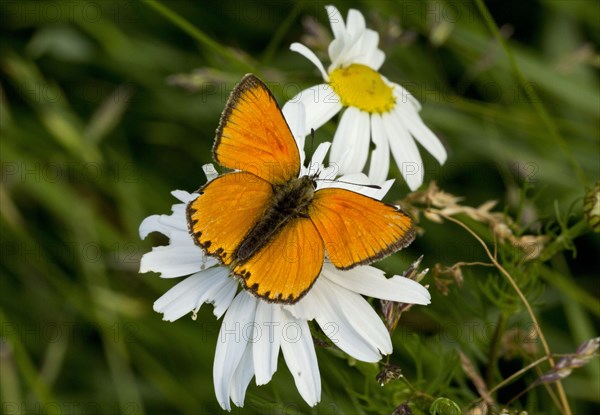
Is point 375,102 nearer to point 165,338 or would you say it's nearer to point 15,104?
point 165,338

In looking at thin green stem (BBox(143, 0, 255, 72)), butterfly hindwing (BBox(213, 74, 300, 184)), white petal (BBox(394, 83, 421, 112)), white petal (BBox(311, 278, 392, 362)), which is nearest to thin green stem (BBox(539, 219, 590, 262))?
white petal (BBox(311, 278, 392, 362))

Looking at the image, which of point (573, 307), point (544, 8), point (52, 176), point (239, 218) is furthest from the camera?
point (544, 8)

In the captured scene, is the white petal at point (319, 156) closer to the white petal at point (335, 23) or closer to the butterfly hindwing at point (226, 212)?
the butterfly hindwing at point (226, 212)

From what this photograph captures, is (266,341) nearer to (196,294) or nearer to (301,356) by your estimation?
(301,356)

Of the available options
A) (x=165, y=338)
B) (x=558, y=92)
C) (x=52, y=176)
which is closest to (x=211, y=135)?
(x=52, y=176)

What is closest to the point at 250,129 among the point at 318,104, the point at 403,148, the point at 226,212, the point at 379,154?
the point at 226,212
